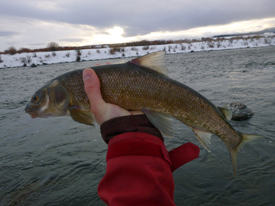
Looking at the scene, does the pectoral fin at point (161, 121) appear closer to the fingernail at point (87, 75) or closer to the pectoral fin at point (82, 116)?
the pectoral fin at point (82, 116)

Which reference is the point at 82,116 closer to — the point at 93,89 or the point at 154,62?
the point at 93,89

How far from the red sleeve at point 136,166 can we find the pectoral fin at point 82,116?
0.36 m

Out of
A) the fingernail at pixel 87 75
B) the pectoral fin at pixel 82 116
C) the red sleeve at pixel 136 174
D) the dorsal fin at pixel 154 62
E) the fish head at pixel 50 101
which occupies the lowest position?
the red sleeve at pixel 136 174

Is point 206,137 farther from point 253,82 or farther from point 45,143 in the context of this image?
point 253,82

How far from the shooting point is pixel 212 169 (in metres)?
3.72

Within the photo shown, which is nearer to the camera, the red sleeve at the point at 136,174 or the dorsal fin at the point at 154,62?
the red sleeve at the point at 136,174

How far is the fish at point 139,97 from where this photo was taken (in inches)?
87.7

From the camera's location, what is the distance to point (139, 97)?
225 cm

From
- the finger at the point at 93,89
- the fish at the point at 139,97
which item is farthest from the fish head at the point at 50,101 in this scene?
the finger at the point at 93,89

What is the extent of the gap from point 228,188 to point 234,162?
1.09 m

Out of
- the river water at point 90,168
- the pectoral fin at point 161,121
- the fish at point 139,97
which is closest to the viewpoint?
the pectoral fin at point 161,121

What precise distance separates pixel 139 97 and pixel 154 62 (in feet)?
1.54

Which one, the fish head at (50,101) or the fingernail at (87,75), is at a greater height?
the fingernail at (87,75)

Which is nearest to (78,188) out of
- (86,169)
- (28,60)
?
(86,169)
